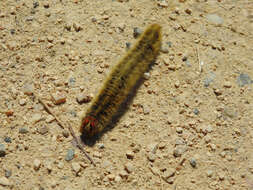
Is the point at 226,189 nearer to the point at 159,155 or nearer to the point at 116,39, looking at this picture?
the point at 159,155

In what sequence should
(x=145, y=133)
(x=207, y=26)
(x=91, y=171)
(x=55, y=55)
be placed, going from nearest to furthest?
(x=91, y=171) < (x=145, y=133) < (x=55, y=55) < (x=207, y=26)

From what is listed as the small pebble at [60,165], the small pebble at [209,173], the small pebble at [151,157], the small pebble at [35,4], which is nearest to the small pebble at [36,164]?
the small pebble at [60,165]

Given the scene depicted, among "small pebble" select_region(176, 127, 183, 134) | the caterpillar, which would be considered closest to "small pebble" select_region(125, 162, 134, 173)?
the caterpillar

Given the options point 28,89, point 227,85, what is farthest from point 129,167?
point 227,85

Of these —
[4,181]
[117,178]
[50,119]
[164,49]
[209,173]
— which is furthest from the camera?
[164,49]

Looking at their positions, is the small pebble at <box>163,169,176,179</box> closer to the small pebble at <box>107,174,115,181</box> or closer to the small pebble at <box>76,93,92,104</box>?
the small pebble at <box>107,174,115,181</box>

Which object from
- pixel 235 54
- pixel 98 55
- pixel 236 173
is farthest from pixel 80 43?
pixel 236 173

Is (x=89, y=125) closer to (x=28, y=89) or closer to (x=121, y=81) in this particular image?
(x=121, y=81)
